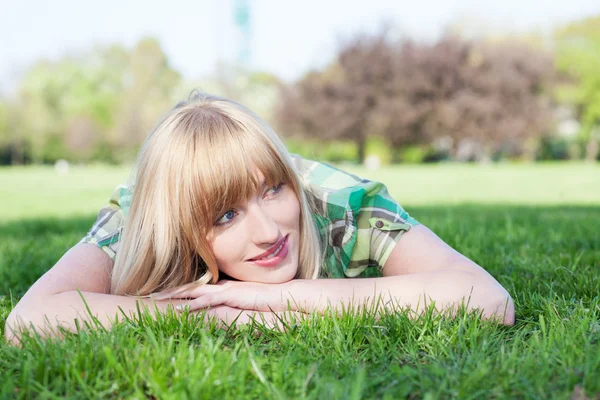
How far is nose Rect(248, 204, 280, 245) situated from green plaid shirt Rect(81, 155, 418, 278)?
44 centimetres

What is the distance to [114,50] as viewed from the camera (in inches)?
2196

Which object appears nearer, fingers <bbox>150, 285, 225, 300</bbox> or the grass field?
the grass field

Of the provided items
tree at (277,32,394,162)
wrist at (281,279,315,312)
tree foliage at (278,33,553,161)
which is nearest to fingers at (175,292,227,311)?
wrist at (281,279,315,312)

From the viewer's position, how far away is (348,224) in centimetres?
243

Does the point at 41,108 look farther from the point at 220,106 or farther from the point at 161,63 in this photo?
the point at 220,106

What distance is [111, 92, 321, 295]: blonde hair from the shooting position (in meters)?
2.03

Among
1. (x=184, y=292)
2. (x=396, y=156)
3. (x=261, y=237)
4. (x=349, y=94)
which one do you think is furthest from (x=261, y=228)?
(x=396, y=156)

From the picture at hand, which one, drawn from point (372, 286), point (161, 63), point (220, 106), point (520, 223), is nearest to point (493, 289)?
point (372, 286)

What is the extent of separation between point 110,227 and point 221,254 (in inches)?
28.2

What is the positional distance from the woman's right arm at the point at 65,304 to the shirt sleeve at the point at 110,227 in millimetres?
185

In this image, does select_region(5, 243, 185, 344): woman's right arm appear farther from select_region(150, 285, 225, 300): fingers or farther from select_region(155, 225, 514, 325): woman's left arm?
select_region(155, 225, 514, 325): woman's left arm

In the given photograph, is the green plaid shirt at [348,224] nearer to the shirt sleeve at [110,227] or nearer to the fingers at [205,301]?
the shirt sleeve at [110,227]

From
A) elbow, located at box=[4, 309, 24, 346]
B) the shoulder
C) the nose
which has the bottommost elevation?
elbow, located at box=[4, 309, 24, 346]

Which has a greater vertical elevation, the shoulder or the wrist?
the shoulder
